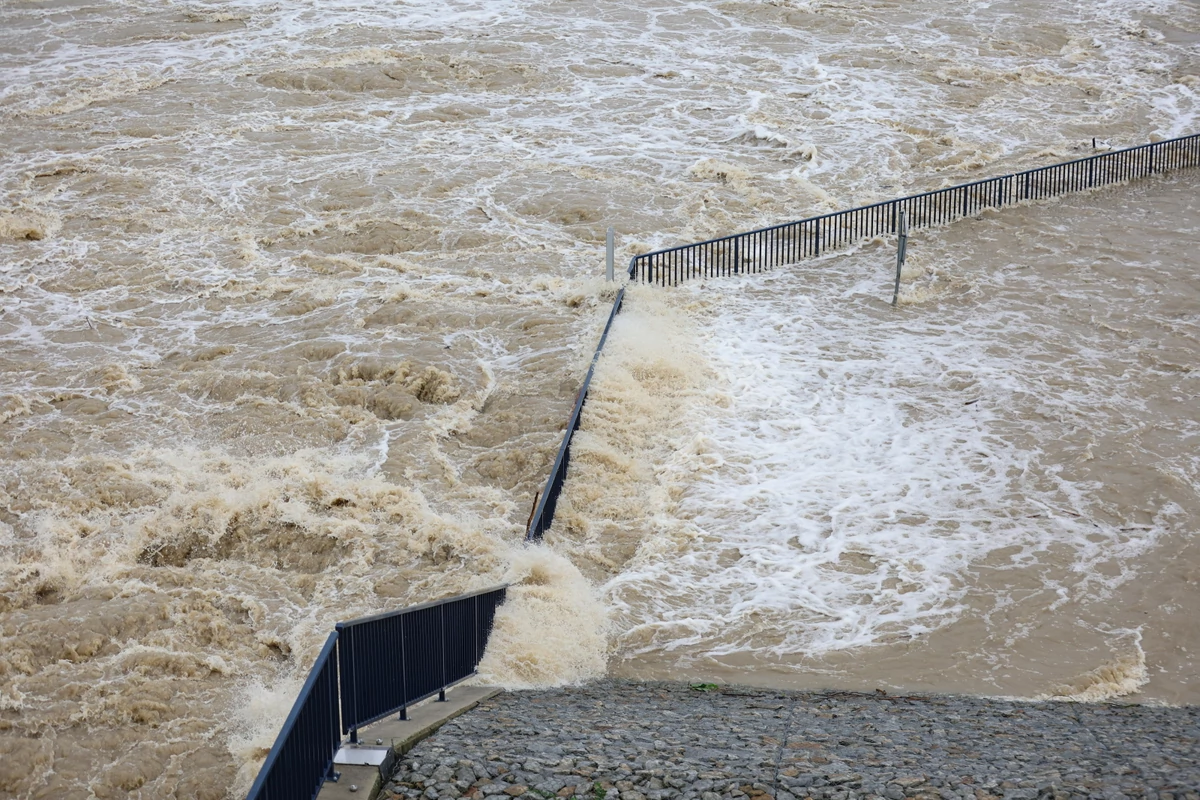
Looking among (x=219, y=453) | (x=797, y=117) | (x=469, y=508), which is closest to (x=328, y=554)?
(x=469, y=508)

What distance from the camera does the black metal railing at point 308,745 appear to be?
7.47 metres

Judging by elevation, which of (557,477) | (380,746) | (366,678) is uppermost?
(366,678)

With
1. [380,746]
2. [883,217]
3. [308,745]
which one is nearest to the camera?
[308,745]

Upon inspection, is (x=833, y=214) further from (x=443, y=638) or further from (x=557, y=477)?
(x=443, y=638)

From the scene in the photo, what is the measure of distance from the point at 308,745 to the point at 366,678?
119 centimetres

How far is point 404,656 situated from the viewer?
9.97m

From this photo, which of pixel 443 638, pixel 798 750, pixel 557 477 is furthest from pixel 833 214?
pixel 798 750

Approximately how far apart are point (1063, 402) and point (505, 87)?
24325mm

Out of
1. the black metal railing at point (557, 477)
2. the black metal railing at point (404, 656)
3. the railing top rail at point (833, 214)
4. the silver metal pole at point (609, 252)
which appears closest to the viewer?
the black metal railing at point (404, 656)

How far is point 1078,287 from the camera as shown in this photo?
24.4 metres

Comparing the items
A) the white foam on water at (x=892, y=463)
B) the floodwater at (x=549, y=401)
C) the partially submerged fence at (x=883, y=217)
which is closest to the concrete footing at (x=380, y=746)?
the floodwater at (x=549, y=401)

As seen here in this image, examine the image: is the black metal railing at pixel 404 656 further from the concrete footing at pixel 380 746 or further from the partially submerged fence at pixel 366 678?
the concrete footing at pixel 380 746

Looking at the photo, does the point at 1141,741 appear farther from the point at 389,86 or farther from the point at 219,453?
the point at 389,86

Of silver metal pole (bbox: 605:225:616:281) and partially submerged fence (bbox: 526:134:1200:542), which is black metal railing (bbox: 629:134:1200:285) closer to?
partially submerged fence (bbox: 526:134:1200:542)
